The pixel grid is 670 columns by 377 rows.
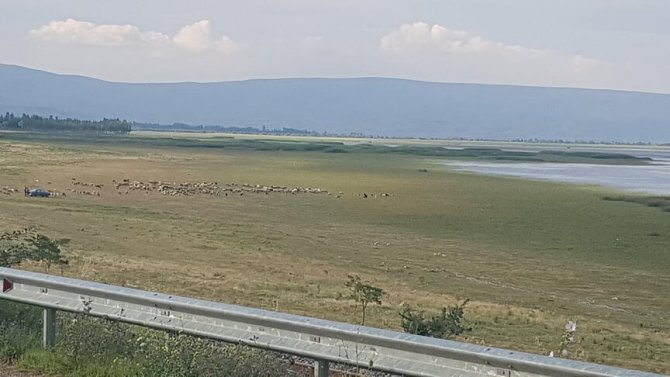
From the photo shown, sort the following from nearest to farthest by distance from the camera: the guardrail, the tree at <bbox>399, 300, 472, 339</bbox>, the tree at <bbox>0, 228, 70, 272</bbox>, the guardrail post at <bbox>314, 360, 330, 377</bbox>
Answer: the guardrail < the guardrail post at <bbox>314, 360, 330, 377</bbox> < the tree at <bbox>399, 300, 472, 339</bbox> < the tree at <bbox>0, 228, 70, 272</bbox>

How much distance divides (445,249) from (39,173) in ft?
118

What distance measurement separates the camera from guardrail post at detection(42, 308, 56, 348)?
7.91 metres

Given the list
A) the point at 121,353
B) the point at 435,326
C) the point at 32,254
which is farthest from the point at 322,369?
the point at 32,254

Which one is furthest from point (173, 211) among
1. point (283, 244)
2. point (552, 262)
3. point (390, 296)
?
point (390, 296)

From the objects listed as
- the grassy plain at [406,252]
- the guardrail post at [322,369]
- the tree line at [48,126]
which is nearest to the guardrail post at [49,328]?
the guardrail post at [322,369]

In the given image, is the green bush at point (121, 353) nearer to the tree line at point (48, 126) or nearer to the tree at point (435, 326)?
the tree at point (435, 326)

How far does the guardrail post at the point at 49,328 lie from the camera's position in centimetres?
791

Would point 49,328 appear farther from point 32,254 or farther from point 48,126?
point 48,126

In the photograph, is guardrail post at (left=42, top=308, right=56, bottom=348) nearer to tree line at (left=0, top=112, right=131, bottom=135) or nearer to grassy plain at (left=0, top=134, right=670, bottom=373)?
grassy plain at (left=0, top=134, right=670, bottom=373)

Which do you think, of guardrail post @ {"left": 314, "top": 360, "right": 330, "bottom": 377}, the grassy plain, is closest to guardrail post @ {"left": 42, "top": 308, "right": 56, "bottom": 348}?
guardrail post @ {"left": 314, "top": 360, "right": 330, "bottom": 377}

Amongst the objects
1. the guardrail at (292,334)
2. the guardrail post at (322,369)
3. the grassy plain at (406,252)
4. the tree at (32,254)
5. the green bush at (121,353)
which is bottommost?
the grassy plain at (406,252)

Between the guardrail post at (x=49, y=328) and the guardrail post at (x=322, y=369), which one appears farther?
the guardrail post at (x=49, y=328)

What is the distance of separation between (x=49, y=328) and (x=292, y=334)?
247cm

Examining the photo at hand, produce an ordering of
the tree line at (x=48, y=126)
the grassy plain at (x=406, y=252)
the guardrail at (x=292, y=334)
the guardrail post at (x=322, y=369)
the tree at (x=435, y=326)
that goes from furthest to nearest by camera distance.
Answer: the tree line at (x=48, y=126), the grassy plain at (x=406, y=252), the tree at (x=435, y=326), the guardrail post at (x=322, y=369), the guardrail at (x=292, y=334)
